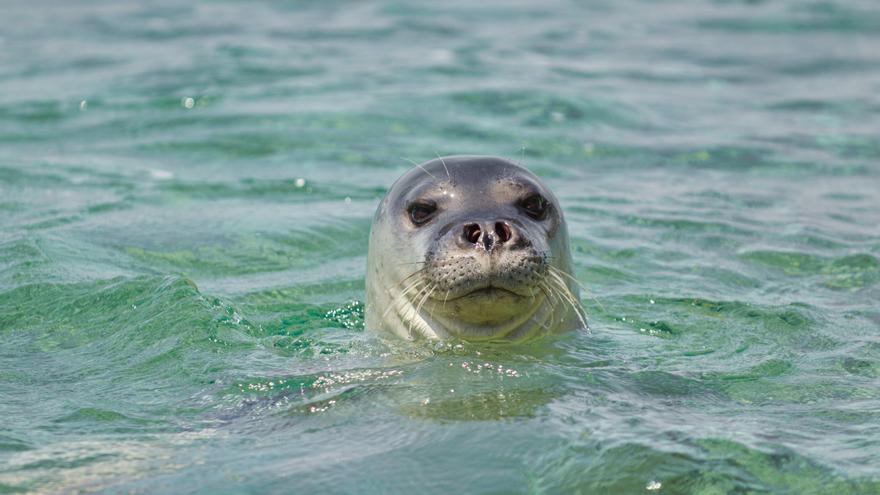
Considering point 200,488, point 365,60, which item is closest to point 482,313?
point 200,488

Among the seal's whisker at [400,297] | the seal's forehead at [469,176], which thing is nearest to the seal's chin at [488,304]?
the seal's whisker at [400,297]

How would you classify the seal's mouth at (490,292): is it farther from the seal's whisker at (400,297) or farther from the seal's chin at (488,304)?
the seal's whisker at (400,297)

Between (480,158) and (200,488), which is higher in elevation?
(480,158)

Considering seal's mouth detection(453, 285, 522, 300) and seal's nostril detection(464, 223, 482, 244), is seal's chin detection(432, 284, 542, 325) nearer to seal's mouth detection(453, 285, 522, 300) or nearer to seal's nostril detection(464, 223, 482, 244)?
seal's mouth detection(453, 285, 522, 300)

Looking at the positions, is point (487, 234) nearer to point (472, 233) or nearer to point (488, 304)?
point (472, 233)

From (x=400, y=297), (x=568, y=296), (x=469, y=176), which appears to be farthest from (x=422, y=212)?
(x=568, y=296)

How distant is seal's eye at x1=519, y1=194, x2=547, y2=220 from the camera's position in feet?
16.4

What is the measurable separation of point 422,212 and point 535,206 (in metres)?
0.43

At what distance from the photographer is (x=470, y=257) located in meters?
4.52

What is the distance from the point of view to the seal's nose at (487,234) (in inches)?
178

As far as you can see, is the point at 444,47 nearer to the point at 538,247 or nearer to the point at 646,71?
the point at 646,71

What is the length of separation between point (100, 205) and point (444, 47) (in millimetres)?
6287

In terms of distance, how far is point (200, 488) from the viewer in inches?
143

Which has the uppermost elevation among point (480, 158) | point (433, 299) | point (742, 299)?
point (480, 158)
